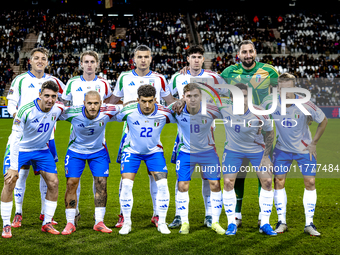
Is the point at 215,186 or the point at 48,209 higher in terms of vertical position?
the point at 215,186

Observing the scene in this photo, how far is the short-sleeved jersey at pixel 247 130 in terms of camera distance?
5.04m

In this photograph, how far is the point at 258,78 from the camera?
5.59 meters

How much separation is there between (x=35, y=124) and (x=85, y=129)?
70cm

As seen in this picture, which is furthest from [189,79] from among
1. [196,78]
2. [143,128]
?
[143,128]

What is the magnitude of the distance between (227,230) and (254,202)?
2044 mm

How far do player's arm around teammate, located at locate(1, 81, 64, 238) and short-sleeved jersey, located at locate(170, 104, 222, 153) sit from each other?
1841 mm

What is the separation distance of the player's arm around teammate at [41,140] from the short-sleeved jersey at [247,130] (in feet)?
8.32

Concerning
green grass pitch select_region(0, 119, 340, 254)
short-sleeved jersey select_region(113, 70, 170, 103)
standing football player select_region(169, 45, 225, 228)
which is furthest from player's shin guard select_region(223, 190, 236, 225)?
short-sleeved jersey select_region(113, 70, 170, 103)

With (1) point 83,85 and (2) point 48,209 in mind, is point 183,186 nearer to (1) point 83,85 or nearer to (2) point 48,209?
(2) point 48,209

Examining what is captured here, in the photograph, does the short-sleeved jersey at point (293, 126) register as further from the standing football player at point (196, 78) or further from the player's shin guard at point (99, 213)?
the player's shin guard at point (99, 213)

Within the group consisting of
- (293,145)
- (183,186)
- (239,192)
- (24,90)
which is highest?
(24,90)

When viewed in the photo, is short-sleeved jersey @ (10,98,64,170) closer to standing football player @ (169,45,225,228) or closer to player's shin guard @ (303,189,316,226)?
standing football player @ (169,45,225,228)

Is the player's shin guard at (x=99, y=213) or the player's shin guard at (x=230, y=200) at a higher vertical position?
the player's shin guard at (x=230, y=200)

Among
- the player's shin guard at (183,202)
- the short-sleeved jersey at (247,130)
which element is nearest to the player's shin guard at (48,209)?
the player's shin guard at (183,202)
